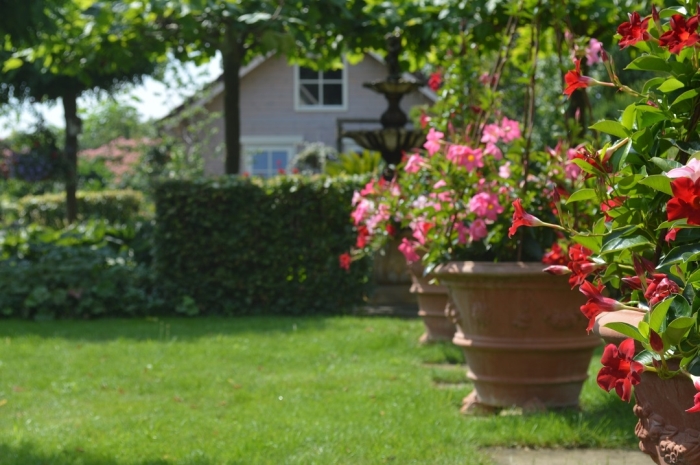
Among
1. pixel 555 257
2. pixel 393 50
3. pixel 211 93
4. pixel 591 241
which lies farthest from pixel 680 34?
pixel 211 93

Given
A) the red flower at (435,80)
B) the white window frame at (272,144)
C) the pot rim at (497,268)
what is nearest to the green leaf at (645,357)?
the pot rim at (497,268)

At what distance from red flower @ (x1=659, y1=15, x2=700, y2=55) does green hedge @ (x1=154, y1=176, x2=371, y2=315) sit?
7636 mm

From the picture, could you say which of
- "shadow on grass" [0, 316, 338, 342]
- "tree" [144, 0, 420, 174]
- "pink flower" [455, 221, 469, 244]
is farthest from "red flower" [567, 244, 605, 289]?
"tree" [144, 0, 420, 174]

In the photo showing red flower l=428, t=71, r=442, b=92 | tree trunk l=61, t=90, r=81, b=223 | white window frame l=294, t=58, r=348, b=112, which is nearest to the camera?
red flower l=428, t=71, r=442, b=92

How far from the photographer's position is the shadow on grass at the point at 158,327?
25.4 ft

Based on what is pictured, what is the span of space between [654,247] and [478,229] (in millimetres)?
2231

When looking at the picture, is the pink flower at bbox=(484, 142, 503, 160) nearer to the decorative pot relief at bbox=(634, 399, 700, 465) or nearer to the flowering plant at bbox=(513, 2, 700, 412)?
the flowering plant at bbox=(513, 2, 700, 412)

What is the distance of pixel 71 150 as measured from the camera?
56.4ft

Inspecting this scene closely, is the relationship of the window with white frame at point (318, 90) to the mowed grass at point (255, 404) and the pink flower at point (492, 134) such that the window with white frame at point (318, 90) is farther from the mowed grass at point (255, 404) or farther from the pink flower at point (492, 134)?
the pink flower at point (492, 134)

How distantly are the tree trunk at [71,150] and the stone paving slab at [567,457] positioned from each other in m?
13.7

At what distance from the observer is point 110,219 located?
22.2 m

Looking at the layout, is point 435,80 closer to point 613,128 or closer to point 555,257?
point 555,257

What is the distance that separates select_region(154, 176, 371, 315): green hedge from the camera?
31.8ft

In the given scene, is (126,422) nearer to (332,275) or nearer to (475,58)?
(475,58)
